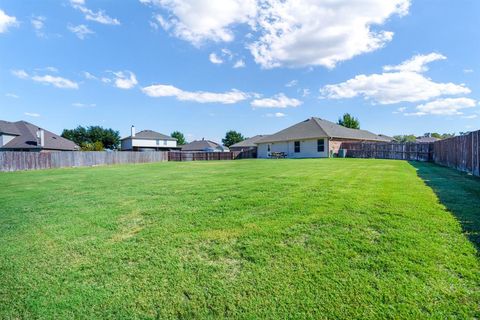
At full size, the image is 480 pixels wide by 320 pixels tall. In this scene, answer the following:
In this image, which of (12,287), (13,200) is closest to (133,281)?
(12,287)

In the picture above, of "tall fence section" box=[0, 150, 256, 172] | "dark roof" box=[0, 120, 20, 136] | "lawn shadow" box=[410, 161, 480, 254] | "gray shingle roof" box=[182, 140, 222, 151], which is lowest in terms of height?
"lawn shadow" box=[410, 161, 480, 254]

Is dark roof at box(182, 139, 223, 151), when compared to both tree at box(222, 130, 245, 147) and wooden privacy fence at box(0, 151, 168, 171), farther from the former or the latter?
wooden privacy fence at box(0, 151, 168, 171)

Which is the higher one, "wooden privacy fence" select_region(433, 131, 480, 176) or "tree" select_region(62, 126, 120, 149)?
"tree" select_region(62, 126, 120, 149)

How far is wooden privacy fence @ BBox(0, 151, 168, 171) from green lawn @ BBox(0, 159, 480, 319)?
62.1 feet

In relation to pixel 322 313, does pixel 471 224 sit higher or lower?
higher

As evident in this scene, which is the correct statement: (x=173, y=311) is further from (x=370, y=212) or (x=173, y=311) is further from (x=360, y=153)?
(x=360, y=153)

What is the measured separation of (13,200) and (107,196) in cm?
253

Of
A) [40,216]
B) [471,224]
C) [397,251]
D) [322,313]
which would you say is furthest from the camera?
[40,216]

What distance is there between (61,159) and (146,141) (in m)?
30.2

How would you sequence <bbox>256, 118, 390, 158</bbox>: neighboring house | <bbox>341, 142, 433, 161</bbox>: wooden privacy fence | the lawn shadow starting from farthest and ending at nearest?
<bbox>256, 118, 390, 158</bbox>: neighboring house
<bbox>341, 142, 433, 161</bbox>: wooden privacy fence
the lawn shadow

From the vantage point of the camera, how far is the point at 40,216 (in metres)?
5.29

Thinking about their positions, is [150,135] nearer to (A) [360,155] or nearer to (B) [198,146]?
(B) [198,146]

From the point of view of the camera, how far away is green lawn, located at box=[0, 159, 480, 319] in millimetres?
2400

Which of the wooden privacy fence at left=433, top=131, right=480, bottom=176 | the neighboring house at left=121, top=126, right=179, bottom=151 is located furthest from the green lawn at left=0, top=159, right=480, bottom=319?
the neighboring house at left=121, top=126, right=179, bottom=151
